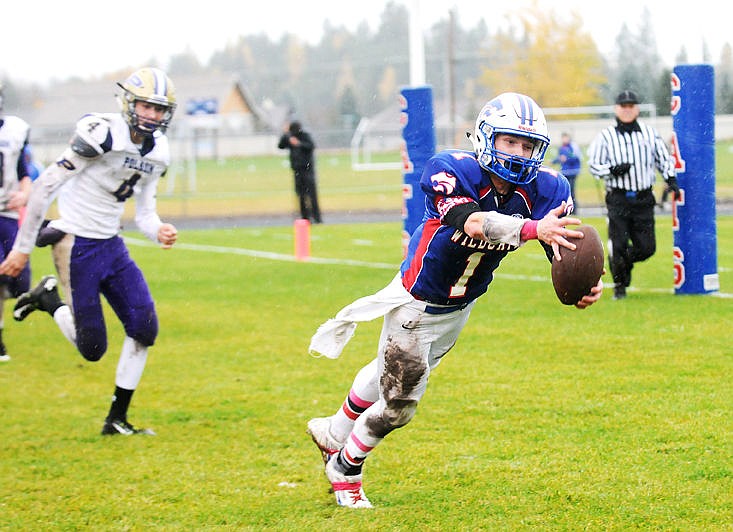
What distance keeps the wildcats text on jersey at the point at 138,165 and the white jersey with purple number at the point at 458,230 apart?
2.21 meters

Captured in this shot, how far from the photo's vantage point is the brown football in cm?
369

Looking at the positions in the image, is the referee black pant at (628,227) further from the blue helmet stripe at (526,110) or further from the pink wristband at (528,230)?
the pink wristband at (528,230)

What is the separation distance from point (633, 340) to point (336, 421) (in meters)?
3.93

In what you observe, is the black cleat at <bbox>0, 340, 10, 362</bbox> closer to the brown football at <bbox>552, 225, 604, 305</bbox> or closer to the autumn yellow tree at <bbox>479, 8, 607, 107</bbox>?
the brown football at <bbox>552, 225, 604, 305</bbox>

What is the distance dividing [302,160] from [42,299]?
1332 centimetres

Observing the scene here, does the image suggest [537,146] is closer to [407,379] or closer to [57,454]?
[407,379]

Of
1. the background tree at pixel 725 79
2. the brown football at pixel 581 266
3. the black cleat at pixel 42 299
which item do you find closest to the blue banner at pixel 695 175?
the black cleat at pixel 42 299

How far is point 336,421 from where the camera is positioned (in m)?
4.80

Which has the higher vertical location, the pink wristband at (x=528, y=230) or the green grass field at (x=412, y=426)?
the pink wristband at (x=528, y=230)

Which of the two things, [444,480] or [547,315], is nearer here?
[444,480]

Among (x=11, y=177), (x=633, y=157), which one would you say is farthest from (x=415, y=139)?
(x=11, y=177)

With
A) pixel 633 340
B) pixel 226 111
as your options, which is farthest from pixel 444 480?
pixel 226 111

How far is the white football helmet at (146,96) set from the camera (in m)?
5.73

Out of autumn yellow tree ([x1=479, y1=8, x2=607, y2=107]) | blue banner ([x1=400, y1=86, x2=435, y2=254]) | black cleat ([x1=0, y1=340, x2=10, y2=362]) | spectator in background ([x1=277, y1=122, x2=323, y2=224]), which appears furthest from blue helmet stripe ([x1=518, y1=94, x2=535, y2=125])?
autumn yellow tree ([x1=479, y1=8, x2=607, y2=107])
